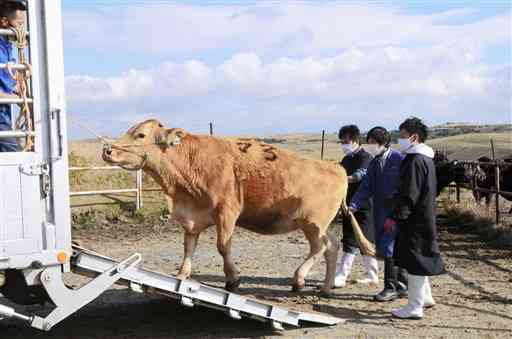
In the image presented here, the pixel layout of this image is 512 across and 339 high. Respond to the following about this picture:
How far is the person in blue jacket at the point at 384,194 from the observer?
23.8ft

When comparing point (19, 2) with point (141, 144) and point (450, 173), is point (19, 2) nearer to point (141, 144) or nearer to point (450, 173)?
point (141, 144)

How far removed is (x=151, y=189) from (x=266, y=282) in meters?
7.81

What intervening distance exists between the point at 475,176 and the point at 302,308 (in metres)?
9.22

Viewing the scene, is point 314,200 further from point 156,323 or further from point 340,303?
point 156,323

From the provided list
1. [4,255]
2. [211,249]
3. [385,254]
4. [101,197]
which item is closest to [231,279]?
[385,254]

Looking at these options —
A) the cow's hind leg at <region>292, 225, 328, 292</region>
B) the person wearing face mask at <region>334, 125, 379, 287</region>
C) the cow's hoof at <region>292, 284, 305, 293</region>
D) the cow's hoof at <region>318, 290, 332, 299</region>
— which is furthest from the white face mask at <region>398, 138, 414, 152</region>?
the cow's hoof at <region>292, 284, 305, 293</region>

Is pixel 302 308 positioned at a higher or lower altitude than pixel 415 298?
lower

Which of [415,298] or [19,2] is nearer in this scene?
[19,2]

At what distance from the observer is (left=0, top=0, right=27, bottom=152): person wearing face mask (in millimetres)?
4848

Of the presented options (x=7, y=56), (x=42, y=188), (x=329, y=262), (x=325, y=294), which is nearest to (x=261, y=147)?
(x=329, y=262)

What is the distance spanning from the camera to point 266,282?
8.53 meters

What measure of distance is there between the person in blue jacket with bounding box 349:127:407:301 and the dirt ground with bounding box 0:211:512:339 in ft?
0.77

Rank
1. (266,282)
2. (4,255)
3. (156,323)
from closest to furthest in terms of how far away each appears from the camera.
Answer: (4,255) → (156,323) → (266,282)

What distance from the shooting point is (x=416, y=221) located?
6.40m
